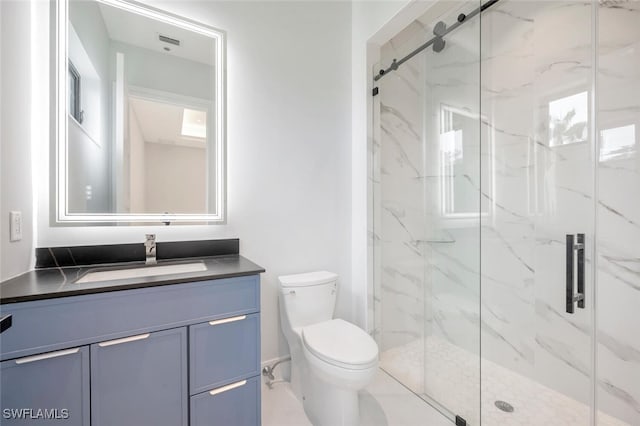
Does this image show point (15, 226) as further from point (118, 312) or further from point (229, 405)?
point (229, 405)

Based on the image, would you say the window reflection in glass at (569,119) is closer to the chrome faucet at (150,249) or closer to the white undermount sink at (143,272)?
the white undermount sink at (143,272)

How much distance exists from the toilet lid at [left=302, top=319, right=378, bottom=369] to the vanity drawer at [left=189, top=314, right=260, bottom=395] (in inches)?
12.6

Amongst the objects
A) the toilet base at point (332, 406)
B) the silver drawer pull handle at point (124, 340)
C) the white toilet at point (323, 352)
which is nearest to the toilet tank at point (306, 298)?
the white toilet at point (323, 352)

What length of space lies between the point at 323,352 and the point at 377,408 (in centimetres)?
63

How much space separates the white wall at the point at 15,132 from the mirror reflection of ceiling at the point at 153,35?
337 mm

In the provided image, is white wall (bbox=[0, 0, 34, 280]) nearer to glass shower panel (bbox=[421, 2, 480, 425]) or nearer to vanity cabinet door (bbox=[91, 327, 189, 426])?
vanity cabinet door (bbox=[91, 327, 189, 426])

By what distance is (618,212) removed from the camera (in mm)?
1520

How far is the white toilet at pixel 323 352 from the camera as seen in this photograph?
1.31 m

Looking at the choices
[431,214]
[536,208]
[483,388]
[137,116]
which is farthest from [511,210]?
[137,116]

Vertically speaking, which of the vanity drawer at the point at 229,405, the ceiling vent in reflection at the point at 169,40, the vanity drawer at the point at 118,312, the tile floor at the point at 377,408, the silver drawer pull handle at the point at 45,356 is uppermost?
the ceiling vent in reflection at the point at 169,40

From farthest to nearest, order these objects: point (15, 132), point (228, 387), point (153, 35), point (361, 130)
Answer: point (361, 130), point (153, 35), point (228, 387), point (15, 132)

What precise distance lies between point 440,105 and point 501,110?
432 millimetres

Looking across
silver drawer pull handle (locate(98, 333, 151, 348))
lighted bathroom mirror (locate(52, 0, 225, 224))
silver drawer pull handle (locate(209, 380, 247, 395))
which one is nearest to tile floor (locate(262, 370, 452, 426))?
silver drawer pull handle (locate(209, 380, 247, 395))

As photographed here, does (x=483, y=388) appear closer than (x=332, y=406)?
No
